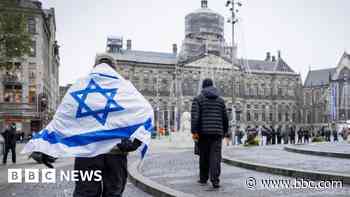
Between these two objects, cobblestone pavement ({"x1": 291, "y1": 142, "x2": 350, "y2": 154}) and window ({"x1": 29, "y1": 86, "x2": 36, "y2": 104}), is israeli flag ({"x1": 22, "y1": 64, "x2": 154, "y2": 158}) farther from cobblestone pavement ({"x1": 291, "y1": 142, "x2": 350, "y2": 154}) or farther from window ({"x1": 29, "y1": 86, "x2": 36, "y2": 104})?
window ({"x1": 29, "y1": 86, "x2": 36, "y2": 104})

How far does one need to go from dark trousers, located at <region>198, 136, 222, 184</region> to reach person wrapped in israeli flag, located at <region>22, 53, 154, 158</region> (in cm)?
356

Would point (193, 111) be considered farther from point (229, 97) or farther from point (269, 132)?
point (229, 97)

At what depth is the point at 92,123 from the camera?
432 centimetres

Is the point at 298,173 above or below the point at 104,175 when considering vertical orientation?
below

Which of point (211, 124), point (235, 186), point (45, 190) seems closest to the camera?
point (211, 124)

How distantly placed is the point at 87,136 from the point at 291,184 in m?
5.14

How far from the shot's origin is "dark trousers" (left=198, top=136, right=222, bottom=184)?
782 cm

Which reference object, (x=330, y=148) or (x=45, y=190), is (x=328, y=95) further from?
(x=45, y=190)

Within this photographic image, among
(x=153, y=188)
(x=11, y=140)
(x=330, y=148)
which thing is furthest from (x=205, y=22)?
(x=153, y=188)

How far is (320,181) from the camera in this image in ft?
28.0

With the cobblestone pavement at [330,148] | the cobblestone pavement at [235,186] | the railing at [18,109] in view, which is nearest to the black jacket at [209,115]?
the cobblestone pavement at [235,186]

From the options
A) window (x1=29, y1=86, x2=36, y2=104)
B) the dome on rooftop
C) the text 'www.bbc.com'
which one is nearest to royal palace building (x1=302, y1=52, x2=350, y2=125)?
the dome on rooftop

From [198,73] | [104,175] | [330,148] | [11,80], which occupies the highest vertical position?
[198,73]

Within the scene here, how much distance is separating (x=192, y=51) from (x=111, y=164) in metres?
104
